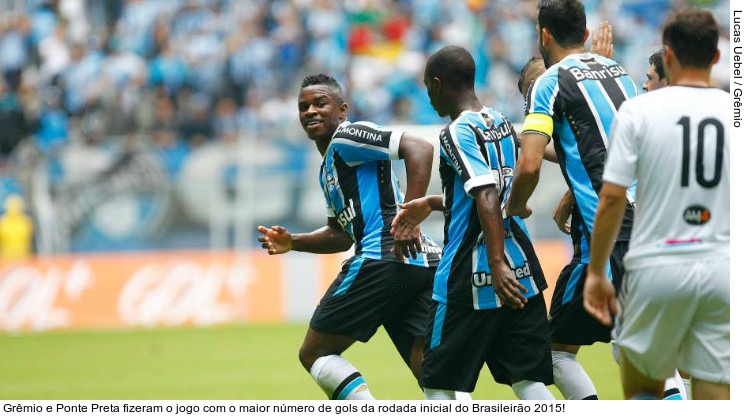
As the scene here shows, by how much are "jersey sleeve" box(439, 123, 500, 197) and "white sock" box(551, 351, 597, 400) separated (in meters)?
1.35

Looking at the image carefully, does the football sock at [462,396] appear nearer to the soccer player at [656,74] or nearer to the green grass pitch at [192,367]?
the soccer player at [656,74]

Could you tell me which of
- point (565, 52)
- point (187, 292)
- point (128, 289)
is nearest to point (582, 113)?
point (565, 52)

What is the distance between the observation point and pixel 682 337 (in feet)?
15.9

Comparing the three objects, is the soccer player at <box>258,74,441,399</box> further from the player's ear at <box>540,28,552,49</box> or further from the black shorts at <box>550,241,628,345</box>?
the player's ear at <box>540,28,552,49</box>

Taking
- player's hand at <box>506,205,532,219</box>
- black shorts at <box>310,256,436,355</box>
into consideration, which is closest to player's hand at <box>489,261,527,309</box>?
player's hand at <box>506,205,532,219</box>

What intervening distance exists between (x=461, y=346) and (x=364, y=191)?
1.42 meters

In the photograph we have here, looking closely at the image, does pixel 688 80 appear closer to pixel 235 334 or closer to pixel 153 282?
pixel 235 334

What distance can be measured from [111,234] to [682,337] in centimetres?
1350

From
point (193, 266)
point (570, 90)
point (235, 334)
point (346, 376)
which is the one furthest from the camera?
point (193, 266)

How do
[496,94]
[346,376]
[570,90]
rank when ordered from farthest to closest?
[496,94]
[346,376]
[570,90]

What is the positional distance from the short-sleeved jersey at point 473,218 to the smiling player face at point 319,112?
1.22 m

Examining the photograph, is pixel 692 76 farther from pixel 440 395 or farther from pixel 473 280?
pixel 440 395

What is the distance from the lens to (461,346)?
5.89 m
